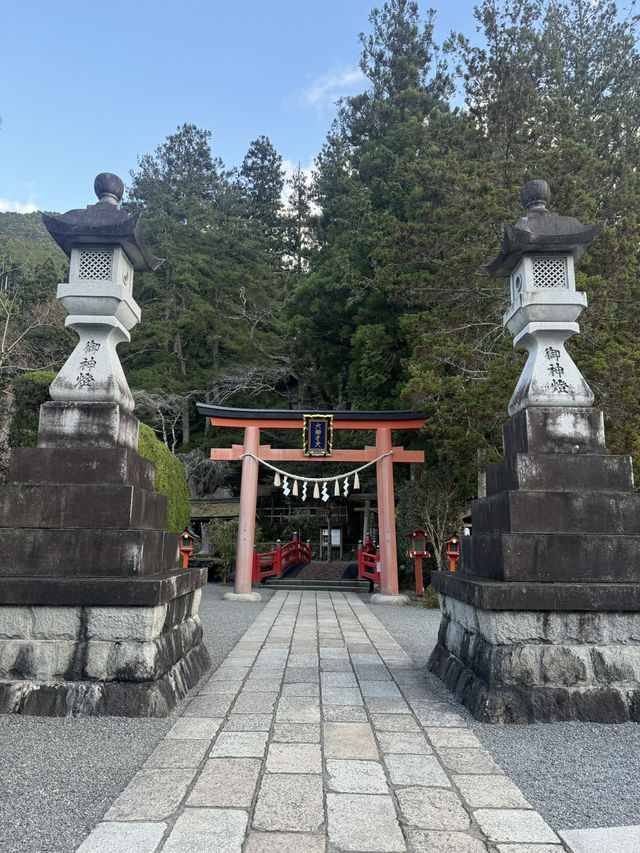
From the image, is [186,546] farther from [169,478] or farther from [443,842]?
[443,842]

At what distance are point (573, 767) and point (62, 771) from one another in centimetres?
233

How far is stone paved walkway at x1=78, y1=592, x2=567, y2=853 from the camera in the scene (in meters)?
1.89

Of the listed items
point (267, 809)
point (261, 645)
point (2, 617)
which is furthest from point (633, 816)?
point (261, 645)

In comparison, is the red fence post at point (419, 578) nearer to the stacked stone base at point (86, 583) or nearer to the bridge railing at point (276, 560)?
the bridge railing at point (276, 560)

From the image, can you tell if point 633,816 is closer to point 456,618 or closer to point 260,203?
point 456,618

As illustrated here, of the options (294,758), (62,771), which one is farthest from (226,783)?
(62,771)

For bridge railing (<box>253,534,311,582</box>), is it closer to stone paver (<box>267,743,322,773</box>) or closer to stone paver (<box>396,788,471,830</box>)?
stone paver (<box>267,743,322,773</box>)

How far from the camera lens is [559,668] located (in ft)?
10.6

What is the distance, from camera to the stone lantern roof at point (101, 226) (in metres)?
4.05

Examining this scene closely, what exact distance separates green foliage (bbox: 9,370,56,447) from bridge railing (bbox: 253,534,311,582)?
5941 mm

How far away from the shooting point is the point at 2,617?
10.8 ft

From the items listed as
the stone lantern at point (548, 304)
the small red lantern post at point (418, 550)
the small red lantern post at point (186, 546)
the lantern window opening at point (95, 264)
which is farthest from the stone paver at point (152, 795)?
the small red lantern post at point (186, 546)

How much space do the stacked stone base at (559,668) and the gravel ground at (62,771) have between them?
1.94m

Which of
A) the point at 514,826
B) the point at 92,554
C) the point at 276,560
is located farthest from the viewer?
the point at 276,560
